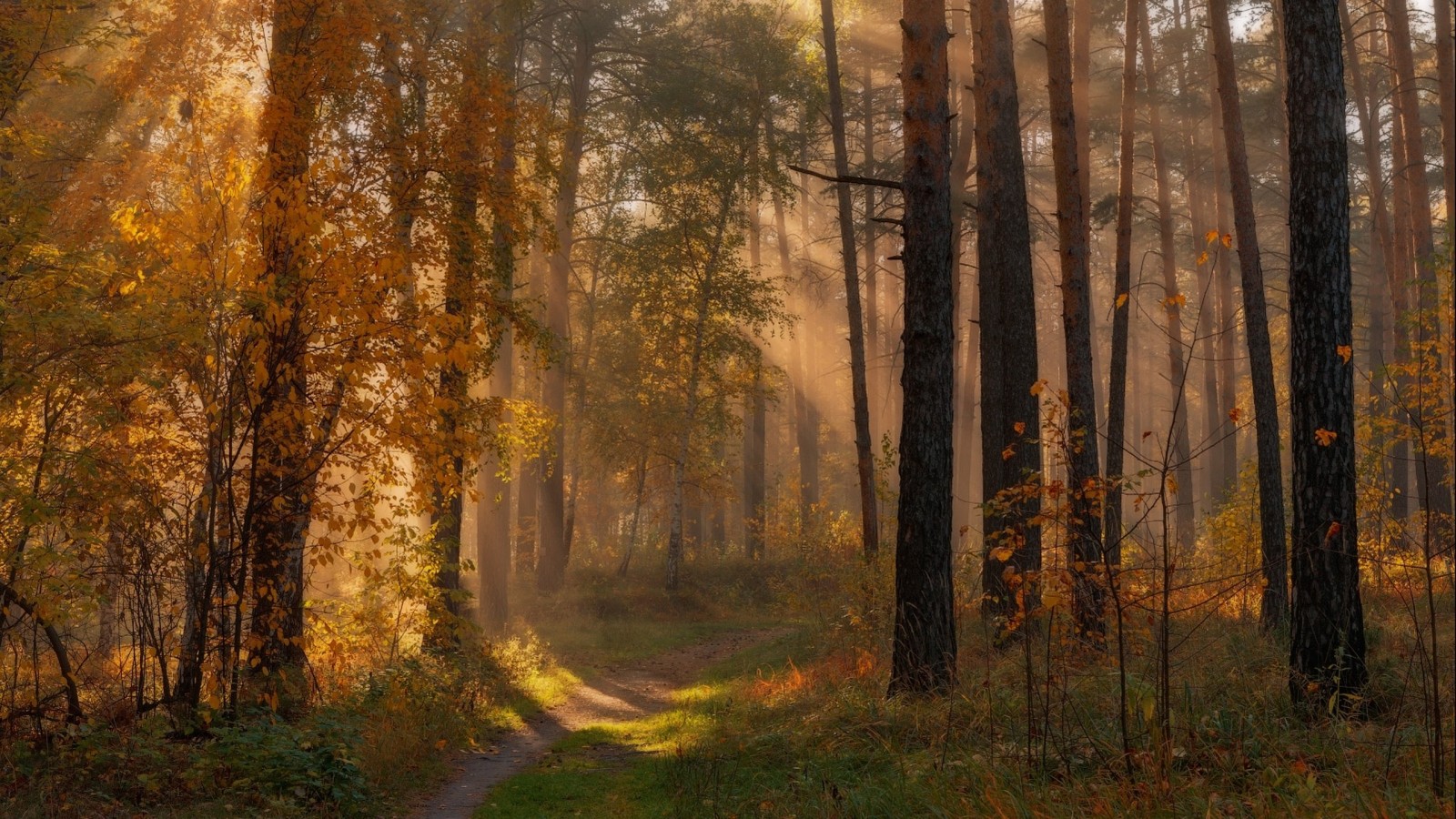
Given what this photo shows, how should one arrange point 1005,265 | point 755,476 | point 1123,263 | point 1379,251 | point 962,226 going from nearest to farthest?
1. point 1005,265
2. point 1123,263
3. point 962,226
4. point 1379,251
5. point 755,476

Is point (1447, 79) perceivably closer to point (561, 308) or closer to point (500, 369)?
point (561, 308)

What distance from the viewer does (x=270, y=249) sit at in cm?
754

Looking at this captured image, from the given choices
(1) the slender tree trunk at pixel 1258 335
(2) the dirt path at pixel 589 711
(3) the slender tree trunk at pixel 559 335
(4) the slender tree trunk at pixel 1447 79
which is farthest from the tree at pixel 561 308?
(4) the slender tree trunk at pixel 1447 79

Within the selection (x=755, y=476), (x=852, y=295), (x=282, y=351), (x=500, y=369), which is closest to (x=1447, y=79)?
(x=852, y=295)

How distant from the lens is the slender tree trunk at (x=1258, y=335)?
12.7m

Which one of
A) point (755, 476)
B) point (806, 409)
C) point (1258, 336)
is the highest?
point (806, 409)

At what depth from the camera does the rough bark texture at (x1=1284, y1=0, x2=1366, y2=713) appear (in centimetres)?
644

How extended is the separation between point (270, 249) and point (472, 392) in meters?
14.2

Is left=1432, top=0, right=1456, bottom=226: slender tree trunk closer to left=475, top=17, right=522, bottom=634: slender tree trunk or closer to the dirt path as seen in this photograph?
the dirt path

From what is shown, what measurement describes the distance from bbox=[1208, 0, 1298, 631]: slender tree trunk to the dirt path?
825 cm

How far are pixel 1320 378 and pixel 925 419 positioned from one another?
3161 millimetres

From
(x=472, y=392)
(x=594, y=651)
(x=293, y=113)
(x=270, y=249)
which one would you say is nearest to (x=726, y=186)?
(x=472, y=392)

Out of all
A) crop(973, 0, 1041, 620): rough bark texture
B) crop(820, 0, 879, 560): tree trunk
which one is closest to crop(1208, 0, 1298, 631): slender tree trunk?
crop(973, 0, 1041, 620): rough bark texture

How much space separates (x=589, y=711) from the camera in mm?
13062
